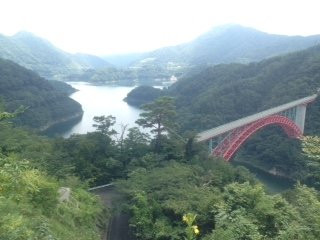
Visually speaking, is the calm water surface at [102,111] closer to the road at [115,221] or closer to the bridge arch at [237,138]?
the bridge arch at [237,138]

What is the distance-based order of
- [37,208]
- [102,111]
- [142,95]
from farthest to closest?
[142,95] → [102,111] → [37,208]

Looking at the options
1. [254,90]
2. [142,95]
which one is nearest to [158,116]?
[254,90]

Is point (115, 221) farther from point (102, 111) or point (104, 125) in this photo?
point (102, 111)

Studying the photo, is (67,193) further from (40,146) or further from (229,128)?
(229,128)

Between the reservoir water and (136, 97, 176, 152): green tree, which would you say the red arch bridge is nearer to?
(136, 97, 176, 152): green tree

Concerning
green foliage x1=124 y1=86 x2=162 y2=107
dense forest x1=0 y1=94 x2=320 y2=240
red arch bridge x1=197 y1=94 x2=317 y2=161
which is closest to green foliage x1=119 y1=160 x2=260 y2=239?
dense forest x1=0 y1=94 x2=320 y2=240

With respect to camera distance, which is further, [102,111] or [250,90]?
[102,111]

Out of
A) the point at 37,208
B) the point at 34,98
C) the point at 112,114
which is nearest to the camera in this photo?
the point at 37,208
